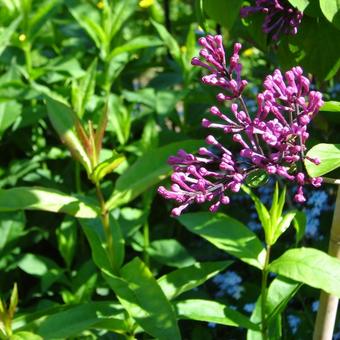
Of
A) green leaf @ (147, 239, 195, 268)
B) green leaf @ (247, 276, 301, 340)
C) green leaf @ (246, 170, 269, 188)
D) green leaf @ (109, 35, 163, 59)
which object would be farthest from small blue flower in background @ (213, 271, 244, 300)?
green leaf @ (246, 170, 269, 188)

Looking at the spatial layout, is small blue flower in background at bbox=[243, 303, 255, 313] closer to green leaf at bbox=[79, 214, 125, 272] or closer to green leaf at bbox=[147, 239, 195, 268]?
green leaf at bbox=[147, 239, 195, 268]

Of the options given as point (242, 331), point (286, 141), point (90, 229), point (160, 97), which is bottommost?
point (242, 331)

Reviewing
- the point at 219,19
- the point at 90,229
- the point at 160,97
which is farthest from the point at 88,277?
the point at 219,19

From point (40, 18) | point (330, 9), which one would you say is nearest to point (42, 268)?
point (40, 18)

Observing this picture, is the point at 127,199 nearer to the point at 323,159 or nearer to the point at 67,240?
the point at 67,240

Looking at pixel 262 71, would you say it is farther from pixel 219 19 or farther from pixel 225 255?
pixel 219 19

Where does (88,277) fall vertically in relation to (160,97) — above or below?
below

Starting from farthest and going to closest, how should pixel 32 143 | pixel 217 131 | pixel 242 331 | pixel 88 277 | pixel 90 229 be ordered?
pixel 32 143, pixel 217 131, pixel 242 331, pixel 88 277, pixel 90 229
